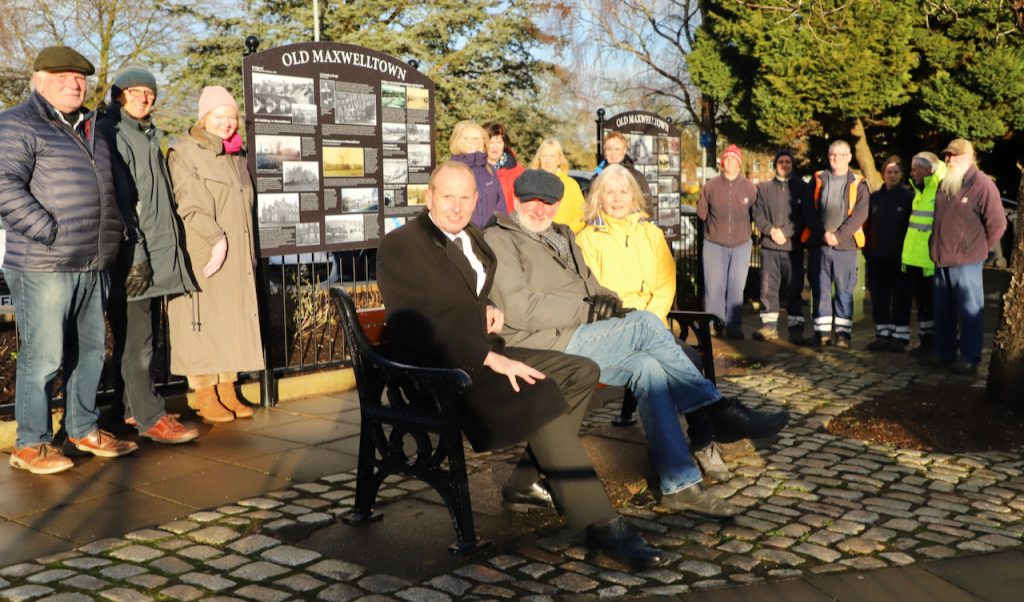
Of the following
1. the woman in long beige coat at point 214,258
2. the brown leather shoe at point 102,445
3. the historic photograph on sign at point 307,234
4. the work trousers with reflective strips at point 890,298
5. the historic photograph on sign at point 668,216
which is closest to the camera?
the brown leather shoe at point 102,445

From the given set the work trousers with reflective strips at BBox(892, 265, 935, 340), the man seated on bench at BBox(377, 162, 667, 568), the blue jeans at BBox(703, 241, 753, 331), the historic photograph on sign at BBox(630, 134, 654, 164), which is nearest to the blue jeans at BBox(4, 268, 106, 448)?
the man seated on bench at BBox(377, 162, 667, 568)

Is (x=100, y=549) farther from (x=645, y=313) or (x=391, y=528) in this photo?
(x=645, y=313)

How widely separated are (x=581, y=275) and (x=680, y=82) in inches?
1088

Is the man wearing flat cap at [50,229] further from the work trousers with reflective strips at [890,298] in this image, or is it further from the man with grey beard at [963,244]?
the work trousers with reflective strips at [890,298]

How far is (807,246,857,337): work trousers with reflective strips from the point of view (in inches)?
393

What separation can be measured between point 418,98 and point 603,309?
3.58 m

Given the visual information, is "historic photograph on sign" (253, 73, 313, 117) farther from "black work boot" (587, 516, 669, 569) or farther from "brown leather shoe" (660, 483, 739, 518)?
"black work boot" (587, 516, 669, 569)

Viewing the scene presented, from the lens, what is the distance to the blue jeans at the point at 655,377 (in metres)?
4.58

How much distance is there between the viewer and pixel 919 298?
9789mm

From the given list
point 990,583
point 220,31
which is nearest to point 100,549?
point 990,583

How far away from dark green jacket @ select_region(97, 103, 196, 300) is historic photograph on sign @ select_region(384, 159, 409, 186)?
6.54 feet

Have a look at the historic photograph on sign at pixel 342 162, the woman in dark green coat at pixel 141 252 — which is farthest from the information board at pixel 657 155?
the woman in dark green coat at pixel 141 252

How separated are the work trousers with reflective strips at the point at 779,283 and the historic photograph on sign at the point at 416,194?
413cm

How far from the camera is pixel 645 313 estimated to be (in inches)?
195
